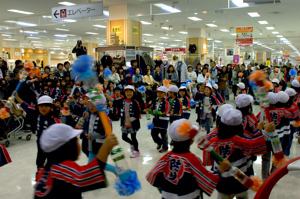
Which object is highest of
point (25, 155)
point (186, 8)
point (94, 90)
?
point (186, 8)

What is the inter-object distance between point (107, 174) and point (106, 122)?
282 cm

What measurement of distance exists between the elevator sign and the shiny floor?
4948mm

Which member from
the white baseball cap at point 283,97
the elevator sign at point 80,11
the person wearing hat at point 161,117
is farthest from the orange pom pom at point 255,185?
the elevator sign at point 80,11

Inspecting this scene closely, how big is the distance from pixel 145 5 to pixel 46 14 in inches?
229

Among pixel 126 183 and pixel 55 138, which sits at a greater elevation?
pixel 55 138

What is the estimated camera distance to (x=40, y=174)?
192 centimetres

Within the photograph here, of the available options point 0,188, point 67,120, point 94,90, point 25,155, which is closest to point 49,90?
point 25,155

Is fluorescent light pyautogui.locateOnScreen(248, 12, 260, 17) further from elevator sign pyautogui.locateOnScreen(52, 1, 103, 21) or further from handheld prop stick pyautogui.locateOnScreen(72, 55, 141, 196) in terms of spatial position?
handheld prop stick pyautogui.locateOnScreen(72, 55, 141, 196)

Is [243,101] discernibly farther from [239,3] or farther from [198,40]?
[198,40]

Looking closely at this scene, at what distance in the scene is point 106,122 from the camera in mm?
2100

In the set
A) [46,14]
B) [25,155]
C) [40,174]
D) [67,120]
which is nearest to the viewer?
[40,174]

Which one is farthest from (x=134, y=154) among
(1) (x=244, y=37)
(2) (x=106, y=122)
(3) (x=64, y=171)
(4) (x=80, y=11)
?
(1) (x=244, y=37)

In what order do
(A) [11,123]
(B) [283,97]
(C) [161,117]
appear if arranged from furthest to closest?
(A) [11,123] < (C) [161,117] < (B) [283,97]

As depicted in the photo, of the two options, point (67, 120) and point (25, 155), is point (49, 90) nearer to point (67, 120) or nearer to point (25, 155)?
point (25, 155)
